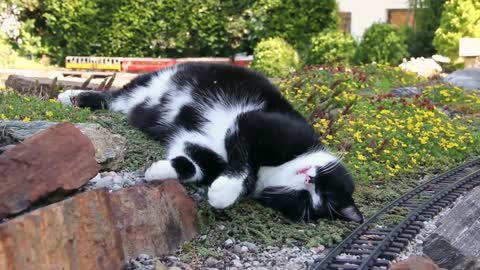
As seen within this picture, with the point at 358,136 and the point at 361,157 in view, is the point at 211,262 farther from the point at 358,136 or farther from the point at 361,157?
the point at 358,136

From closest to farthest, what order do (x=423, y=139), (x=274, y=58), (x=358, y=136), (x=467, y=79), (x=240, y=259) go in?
(x=240, y=259) → (x=358, y=136) → (x=423, y=139) → (x=467, y=79) → (x=274, y=58)

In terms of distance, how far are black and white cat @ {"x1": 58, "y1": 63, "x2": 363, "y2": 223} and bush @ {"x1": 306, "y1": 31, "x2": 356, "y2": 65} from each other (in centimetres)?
1066

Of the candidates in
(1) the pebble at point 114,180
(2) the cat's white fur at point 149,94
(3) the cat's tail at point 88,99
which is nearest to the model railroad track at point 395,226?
(1) the pebble at point 114,180

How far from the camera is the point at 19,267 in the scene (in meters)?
2.48

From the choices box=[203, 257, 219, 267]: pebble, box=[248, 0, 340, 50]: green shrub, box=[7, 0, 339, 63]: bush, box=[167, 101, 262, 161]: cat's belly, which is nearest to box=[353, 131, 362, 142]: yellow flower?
box=[167, 101, 262, 161]: cat's belly

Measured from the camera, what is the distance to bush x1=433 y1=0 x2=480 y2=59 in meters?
17.1

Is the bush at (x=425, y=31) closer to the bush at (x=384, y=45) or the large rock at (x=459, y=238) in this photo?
the bush at (x=384, y=45)

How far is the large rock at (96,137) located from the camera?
4.14 meters

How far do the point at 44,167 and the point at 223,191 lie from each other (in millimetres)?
968

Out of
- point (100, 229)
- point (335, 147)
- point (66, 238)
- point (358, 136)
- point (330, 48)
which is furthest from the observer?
Answer: point (330, 48)

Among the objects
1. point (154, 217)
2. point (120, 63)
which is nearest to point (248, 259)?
point (154, 217)

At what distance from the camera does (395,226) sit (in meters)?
4.11

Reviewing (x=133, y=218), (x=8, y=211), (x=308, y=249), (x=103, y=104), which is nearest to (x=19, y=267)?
(x=8, y=211)

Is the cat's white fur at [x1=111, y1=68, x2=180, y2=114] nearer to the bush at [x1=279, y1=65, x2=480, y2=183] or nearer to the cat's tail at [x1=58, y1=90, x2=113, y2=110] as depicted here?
the cat's tail at [x1=58, y1=90, x2=113, y2=110]
